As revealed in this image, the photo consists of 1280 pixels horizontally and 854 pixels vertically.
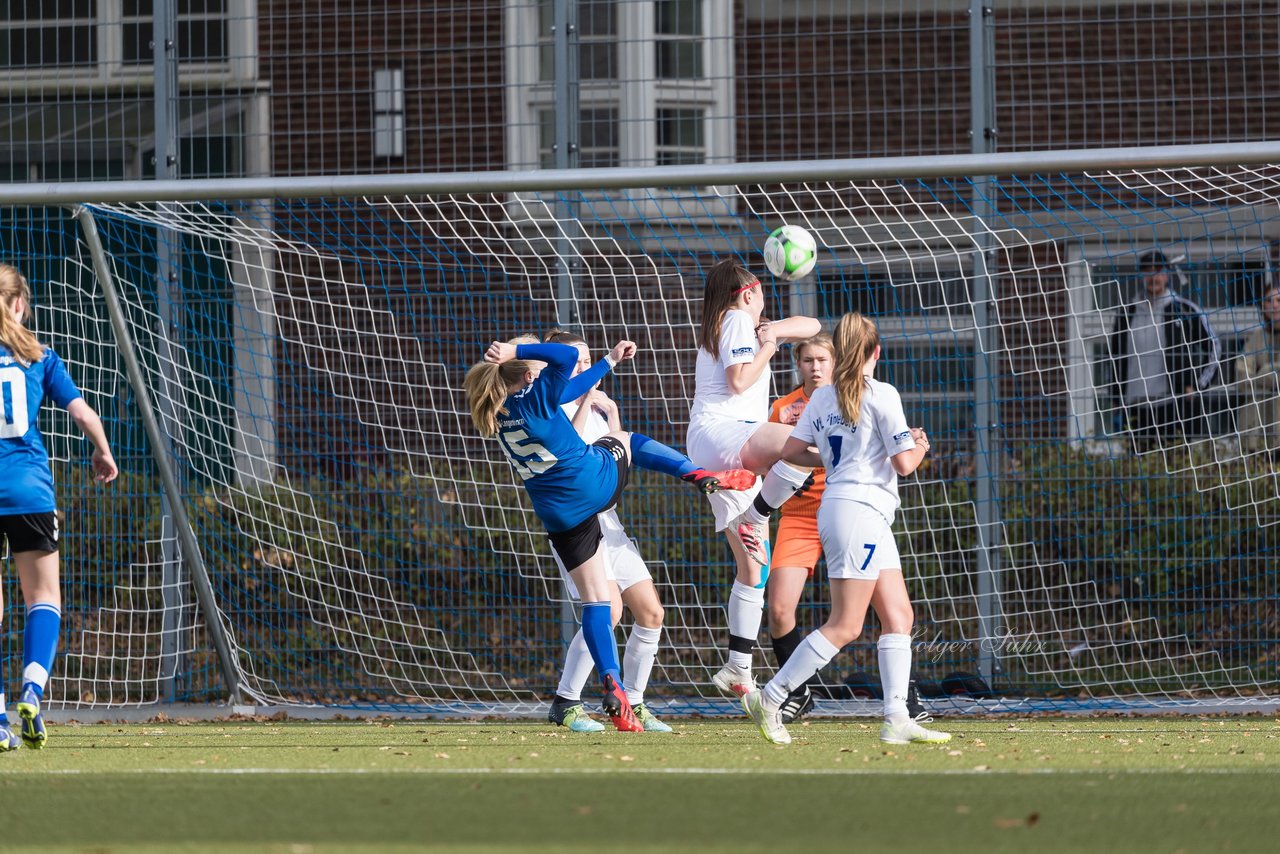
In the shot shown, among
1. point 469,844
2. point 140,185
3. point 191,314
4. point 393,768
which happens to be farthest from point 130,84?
point 469,844

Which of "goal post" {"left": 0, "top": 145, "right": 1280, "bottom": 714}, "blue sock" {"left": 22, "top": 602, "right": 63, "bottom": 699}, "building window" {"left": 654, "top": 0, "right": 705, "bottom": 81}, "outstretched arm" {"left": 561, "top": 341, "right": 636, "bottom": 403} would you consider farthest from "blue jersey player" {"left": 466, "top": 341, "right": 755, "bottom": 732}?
"building window" {"left": 654, "top": 0, "right": 705, "bottom": 81}

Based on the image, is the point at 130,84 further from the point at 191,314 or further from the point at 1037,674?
the point at 1037,674

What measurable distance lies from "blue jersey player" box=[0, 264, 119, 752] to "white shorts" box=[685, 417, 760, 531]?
8.14 ft

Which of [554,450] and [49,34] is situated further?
[49,34]

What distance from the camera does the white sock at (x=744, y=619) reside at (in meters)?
6.79

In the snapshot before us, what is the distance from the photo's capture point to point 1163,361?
8.34 m

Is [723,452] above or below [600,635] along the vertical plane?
above

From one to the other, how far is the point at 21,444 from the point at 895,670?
342 cm

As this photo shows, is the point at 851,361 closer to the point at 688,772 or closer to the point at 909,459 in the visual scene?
the point at 909,459

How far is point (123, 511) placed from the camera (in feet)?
29.3

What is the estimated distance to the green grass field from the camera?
3787 mm

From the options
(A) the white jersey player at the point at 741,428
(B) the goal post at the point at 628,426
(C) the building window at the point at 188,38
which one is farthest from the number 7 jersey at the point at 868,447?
(C) the building window at the point at 188,38

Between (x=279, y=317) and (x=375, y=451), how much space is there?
984 millimetres

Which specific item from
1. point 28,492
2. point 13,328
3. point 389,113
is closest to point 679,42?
point 389,113
